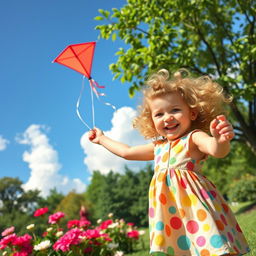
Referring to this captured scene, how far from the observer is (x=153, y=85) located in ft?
7.79

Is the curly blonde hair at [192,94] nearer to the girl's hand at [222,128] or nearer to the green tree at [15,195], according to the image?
the girl's hand at [222,128]

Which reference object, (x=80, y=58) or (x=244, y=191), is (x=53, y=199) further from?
(x=80, y=58)

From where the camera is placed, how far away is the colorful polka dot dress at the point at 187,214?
192cm

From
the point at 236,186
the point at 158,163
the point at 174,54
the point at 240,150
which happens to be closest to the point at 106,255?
the point at 158,163

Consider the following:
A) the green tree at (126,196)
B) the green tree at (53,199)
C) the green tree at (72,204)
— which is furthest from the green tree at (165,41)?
the green tree at (53,199)

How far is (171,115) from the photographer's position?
2242 millimetres

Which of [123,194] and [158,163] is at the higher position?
[123,194]

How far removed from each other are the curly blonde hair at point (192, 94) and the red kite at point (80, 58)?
1.70 feet

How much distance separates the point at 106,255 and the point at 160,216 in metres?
3.04

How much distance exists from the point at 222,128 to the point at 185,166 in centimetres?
48

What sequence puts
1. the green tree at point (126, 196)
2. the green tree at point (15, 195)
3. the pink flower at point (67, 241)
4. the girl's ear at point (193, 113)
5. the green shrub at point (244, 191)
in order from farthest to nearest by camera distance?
the green tree at point (15, 195) < the green shrub at point (244, 191) < the green tree at point (126, 196) < the pink flower at point (67, 241) < the girl's ear at point (193, 113)

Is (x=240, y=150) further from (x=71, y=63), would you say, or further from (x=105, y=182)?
(x=105, y=182)

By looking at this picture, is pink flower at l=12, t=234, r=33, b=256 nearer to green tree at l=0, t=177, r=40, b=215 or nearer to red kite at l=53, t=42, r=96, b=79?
red kite at l=53, t=42, r=96, b=79

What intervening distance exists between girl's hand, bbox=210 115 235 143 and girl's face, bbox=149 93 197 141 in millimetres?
462
